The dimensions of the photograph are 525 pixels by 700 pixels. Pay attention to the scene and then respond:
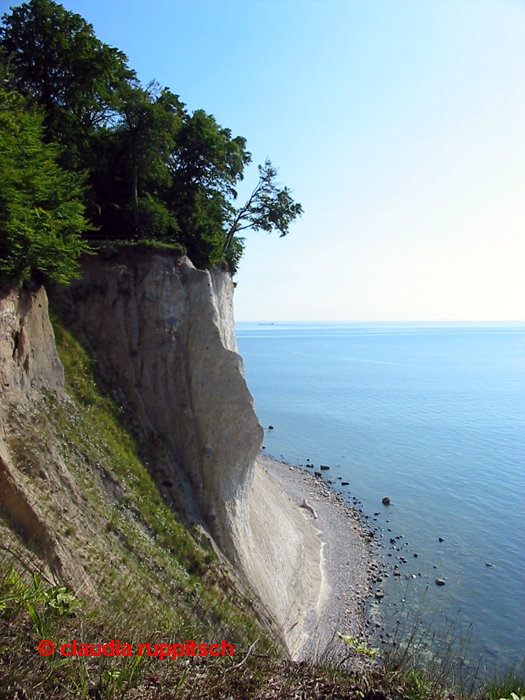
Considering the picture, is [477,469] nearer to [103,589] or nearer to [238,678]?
[103,589]

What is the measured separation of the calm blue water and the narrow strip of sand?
167 centimetres

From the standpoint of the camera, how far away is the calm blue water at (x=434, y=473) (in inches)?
1043

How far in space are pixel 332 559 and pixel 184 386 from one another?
57.4ft

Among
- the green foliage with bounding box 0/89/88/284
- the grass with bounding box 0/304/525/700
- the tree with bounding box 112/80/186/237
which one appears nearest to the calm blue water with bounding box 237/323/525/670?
the grass with bounding box 0/304/525/700

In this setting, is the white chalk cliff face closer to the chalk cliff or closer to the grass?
the chalk cliff

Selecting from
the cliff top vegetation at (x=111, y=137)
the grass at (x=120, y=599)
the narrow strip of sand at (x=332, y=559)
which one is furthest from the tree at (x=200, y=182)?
the narrow strip of sand at (x=332, y=559)

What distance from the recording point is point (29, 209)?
13.2m

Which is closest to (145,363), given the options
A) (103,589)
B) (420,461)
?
(103,589)

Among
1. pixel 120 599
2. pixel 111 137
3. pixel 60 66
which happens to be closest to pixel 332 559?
pixel 120 599

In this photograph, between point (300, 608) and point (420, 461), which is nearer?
point (300, 608)

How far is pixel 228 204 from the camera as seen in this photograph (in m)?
29.7

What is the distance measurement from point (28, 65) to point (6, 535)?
2120 centimetres

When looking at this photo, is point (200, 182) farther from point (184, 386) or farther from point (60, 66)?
point (184, 386)

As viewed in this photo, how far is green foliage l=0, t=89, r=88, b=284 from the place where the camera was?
12.6 metres
